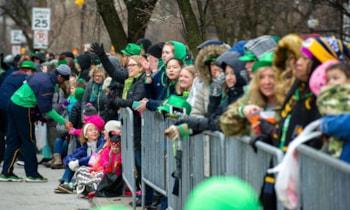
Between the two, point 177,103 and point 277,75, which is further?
point 177,103

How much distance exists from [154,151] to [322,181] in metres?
5.70

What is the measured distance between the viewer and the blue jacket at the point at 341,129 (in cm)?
603

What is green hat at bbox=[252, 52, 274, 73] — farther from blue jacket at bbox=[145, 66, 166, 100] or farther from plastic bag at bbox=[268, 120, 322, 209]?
blue jacket at bbox=[145, 66, 166, 100]

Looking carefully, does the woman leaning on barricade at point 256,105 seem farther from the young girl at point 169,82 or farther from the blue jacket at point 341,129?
the young girl at point 169,82

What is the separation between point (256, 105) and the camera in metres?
7.60

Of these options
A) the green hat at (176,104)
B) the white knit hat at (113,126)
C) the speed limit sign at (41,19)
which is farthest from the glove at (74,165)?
the speed limit sign at (41,19)

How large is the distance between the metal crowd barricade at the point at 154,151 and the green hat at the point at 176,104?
0.13 m

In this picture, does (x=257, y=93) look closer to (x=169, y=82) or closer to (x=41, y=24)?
(x=169, y=82)

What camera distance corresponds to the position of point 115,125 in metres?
14.1

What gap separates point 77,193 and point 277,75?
300 inches

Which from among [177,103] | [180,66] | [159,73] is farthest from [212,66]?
[159,73]

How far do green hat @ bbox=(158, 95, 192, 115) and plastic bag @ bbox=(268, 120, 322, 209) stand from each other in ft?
12.3

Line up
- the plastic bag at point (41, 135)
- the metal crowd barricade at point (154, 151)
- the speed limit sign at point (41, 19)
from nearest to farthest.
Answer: the metal crowd barricade at point (154, 151)
the plastic bag at point (41, 135)
the speed limit sign at point (41, 19)

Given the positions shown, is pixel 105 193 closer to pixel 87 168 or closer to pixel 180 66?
pixel 87 168
